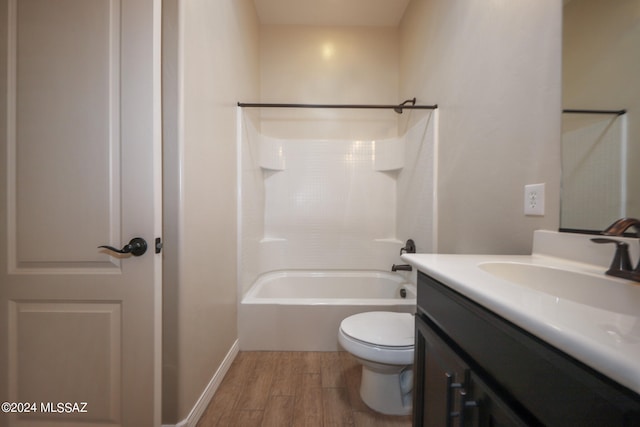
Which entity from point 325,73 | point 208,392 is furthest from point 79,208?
point 325,73

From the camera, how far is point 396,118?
2664 millimetres

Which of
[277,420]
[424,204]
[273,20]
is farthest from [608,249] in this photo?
[273,20]

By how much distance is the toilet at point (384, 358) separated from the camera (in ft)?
3.96

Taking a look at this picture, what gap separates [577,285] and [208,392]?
5.33ft

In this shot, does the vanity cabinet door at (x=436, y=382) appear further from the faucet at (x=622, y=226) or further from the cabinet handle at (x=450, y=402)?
the faucet at (x=622, y=226)

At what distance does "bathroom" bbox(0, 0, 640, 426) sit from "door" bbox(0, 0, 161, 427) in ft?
0.11

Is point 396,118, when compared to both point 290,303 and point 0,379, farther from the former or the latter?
point 0,379

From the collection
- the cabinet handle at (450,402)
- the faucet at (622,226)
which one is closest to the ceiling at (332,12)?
the faucet at (622,226)

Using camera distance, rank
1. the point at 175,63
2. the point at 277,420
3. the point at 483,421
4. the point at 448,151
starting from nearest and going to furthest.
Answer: the point at 483,421 → the point at 175,63 → the point at 277,420 → the point at 448,151

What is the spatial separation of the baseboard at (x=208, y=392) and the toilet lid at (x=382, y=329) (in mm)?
774

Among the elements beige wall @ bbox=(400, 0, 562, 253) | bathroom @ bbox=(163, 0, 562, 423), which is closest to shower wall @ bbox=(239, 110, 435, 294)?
bathroom @ bbox=(163, 0, 562, 423)

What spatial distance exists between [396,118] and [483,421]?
2.60 metres

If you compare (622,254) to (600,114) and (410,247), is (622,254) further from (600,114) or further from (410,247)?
(410,247)

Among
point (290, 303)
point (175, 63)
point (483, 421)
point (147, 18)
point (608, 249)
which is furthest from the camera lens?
point (290, 303)
